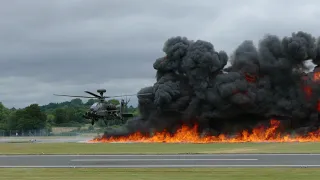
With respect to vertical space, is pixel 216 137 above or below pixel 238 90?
below

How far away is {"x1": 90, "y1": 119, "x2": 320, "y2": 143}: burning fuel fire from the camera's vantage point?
2616 inches

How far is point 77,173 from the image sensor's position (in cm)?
2347

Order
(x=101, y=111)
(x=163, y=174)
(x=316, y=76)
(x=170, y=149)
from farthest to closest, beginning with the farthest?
(x=316, y=76) < (x=101, y=111) < (x=170, y=149) < (x=163, y=174)

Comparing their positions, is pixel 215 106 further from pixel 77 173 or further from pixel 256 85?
pixel 77 173

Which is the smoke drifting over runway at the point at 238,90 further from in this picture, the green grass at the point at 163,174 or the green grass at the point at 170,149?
the green grass at the point at 163,174

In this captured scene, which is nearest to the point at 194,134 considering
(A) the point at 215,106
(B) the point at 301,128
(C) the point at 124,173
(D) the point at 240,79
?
(A) the point at 215,106

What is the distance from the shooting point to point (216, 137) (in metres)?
69.2

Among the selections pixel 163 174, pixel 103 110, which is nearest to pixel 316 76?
pixel 103 110

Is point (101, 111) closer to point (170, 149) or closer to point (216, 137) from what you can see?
point (216, 137)

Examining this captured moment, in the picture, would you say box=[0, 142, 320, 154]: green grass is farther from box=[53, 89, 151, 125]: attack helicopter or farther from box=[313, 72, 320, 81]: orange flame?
box=[313, 72, 320, 81]: orange flame

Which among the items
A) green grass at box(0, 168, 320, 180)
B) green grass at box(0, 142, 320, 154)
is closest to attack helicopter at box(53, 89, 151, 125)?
Answer: green grass at box(0, 142, 320, 154)

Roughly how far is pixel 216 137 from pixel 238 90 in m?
7.66

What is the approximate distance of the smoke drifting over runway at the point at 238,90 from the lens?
230ft

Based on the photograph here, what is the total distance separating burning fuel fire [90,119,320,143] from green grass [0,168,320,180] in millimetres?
41705
